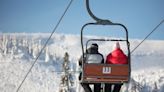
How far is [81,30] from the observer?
11.1m

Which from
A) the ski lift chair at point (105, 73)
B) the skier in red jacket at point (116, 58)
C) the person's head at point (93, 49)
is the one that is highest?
the person's head at point (93, 49)

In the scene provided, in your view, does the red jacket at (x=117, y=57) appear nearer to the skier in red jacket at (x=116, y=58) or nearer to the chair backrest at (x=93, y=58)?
the skier in red jacket at (x=116, y=58)

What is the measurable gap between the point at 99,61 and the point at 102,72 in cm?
27

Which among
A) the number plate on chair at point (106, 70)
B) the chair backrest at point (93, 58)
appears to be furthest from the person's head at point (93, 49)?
the number plate on chair at point (106, 70)

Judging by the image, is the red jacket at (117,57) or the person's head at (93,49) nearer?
the red jacket at (117,57)

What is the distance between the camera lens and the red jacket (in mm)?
11227

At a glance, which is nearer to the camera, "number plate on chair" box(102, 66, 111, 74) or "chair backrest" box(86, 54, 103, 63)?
"number plate on chair" box(102, 66, 111, 74)

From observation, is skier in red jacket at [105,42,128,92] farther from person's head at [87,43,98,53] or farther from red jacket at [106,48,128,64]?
person's head at [87,43,98,53]

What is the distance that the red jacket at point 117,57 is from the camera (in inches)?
442

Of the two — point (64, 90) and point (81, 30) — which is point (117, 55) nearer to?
point (81, 30)

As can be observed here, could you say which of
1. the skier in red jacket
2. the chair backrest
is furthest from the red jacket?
the chair backrest

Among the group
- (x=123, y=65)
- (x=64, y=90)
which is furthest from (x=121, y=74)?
(x=64, y=90)

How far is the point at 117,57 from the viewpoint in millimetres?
11219

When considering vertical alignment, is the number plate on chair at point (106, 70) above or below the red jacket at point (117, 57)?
below
